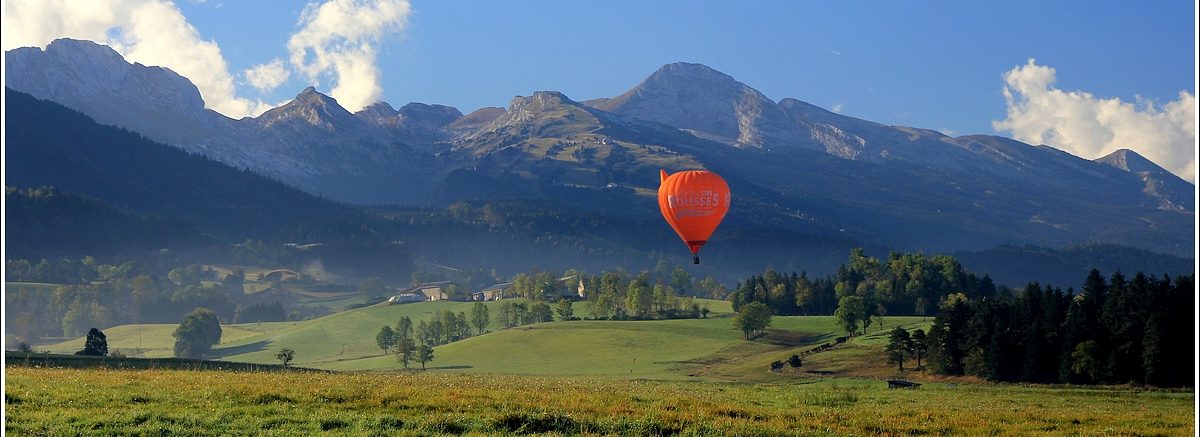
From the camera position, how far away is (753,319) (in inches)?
7092

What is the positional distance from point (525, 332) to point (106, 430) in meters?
167

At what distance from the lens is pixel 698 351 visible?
530 feet

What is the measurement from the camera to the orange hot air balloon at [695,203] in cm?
8562

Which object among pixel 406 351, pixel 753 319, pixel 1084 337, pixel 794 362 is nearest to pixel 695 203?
pixel 1084 337

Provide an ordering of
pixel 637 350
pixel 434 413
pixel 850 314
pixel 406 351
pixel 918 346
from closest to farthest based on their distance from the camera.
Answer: pixel 434 413 < pixel 918 346 < pixel 637 350 < pixel 850 314 < pixel 406 351

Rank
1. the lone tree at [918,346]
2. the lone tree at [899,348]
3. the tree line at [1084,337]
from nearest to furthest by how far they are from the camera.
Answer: the tree line at [1084,337], the lone tree at [918,346], the lone tree at [899,348]

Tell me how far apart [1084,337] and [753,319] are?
83575 mm

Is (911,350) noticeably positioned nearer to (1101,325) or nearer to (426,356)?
(1101,325)

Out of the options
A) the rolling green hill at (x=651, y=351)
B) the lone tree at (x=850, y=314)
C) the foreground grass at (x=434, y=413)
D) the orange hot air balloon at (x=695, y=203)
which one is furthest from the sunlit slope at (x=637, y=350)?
the foreground grass at (x=434, y=413)

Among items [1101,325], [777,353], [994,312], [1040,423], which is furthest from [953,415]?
[777,353]

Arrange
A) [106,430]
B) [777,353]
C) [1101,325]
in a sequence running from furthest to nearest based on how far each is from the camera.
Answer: [777,353], [1101,325], [106,430]

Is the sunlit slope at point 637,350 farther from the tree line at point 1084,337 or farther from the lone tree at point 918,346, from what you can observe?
the tree line at point 1084,337

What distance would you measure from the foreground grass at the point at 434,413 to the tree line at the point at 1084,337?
4435cm

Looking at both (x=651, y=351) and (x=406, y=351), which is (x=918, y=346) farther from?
(x=406, y=351)
